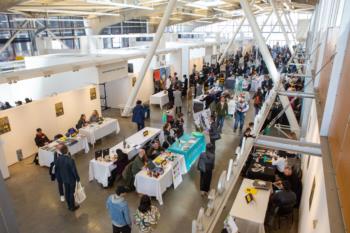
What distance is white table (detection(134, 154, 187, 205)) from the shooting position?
252 inches

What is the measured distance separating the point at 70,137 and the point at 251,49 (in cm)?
3007

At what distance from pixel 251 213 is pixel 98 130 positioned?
21.1ft

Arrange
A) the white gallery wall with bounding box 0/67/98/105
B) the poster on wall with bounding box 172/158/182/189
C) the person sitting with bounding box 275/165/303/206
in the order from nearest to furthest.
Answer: the person sitting with bounding box 275/165/303/206 < the poster on wall with bounding box 172/158/182/189 < the white gallery wall with bounding box 0/67/98/105

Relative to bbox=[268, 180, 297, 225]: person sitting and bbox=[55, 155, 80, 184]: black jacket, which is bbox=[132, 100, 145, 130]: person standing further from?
bbox=[268, 180, 297, 225]: person sitting

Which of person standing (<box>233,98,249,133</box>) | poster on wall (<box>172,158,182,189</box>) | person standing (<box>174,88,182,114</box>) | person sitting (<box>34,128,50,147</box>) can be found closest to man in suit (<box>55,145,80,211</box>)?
poster on wall (<box>172,158,182,189</box>)

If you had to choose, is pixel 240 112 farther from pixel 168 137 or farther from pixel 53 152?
pixel 53 152

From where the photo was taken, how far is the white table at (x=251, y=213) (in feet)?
16.2

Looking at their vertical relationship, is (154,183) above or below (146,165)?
below

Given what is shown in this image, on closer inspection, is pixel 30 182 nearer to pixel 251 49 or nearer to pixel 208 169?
Result: pixel 208 169

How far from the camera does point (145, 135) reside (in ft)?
29.3

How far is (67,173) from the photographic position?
5.90 meters

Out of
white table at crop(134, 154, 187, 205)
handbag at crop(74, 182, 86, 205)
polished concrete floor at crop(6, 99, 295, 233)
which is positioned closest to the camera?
polished concrete floor at crop(6, 99, 295, 233)

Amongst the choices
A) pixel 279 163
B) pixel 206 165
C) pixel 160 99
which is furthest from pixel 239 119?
pixel 206 165

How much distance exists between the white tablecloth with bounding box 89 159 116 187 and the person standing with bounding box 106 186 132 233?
2352mm
